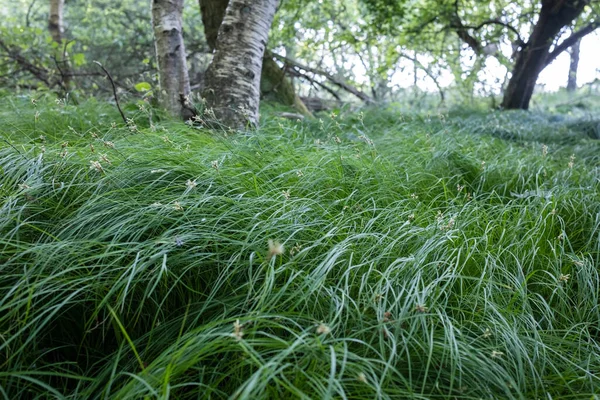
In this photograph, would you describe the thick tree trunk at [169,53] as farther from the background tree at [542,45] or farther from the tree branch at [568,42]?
the tree branch at [568,42]

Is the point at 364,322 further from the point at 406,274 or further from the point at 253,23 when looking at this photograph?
the point at 253,23

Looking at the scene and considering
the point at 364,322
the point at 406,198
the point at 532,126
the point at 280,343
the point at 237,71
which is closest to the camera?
the point at 280,343

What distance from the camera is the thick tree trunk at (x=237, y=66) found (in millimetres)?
3365

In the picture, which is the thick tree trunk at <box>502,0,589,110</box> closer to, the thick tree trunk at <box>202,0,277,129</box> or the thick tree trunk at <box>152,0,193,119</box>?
the thick tree trunk at <box>202,0,277,129</box>

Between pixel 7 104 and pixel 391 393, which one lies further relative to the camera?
pixel 7 104

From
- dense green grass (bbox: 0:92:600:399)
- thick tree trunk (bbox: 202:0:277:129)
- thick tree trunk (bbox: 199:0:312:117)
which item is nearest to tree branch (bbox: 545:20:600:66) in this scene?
thick tree trunk (bbox: 199:0:312:117)

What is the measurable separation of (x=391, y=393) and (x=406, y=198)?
1248mm

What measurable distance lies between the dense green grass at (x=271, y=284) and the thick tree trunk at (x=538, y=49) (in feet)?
21.6

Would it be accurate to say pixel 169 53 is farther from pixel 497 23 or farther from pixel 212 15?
pixel 497 23

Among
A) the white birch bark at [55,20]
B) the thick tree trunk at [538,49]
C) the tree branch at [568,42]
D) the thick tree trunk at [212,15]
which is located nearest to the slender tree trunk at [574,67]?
the tree branch at [568,42]

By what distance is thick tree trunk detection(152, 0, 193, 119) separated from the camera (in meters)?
3.68

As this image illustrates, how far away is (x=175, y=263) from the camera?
1.49m

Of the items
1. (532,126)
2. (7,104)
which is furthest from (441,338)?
(532,126)

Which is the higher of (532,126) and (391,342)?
(532,126)
